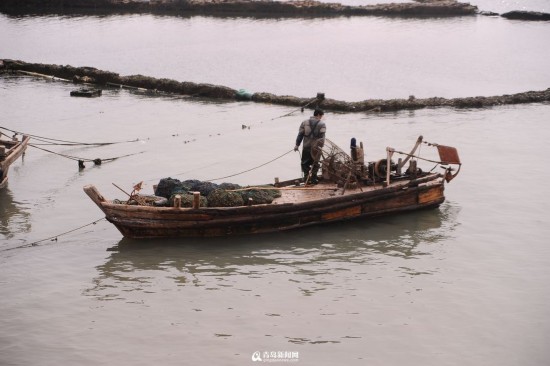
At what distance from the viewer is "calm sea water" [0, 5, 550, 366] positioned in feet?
34.2

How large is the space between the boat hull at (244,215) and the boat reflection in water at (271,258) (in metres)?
0.25

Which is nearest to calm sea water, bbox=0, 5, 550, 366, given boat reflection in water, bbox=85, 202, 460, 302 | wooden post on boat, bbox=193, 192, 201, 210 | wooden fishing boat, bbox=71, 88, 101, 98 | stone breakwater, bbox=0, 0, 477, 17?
boat reflection in water, bbox=85, 202, 460, 302

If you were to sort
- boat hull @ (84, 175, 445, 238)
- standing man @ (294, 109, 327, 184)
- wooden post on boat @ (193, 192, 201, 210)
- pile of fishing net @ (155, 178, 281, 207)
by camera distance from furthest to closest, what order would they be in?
standing man @ (294, 109, 327, 184) → pile of fishing net @ (155, 178, 281, 207) → boat hull @ (84, 175, 445, 238) → wooden post on boat @ (193, 192, 201, 210)

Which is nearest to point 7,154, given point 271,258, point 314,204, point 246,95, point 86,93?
point 271,258

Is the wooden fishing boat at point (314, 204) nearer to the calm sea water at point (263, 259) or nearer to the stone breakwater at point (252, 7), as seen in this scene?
the calm sea water at point (263, 259)

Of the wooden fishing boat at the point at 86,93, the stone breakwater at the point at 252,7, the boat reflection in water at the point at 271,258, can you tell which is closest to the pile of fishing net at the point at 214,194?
the boat reflection in water at the point at 271,258

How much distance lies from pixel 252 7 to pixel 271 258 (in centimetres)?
4671

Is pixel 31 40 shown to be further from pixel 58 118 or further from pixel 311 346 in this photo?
pixel 311 346

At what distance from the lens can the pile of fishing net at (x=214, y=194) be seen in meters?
13.1

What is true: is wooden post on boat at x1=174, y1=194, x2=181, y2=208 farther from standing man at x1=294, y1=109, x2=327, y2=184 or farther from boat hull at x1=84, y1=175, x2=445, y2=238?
standing man at x1=294, y1=109, x2=327, y2=184

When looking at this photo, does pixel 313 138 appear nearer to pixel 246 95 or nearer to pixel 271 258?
pixel 271 258

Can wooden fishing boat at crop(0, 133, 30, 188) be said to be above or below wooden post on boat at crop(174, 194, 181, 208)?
above

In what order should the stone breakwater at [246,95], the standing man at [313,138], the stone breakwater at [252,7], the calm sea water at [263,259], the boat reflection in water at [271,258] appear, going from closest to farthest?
the calm sea water at [263,259], the boat reflection in water at [271,258], the standing man at [313,138], the stone breakwater at [246,95], the stone breakwater at [252,7]

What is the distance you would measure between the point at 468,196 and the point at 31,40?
37.2 m
